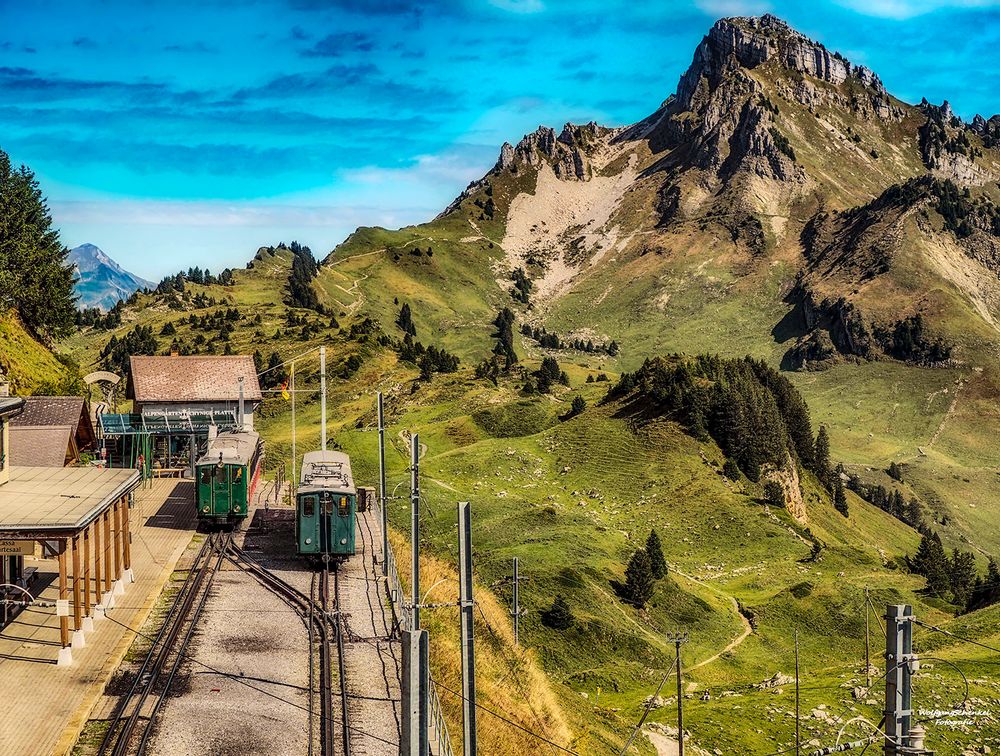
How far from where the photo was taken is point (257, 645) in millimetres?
30766

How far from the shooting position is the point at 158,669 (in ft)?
91.0

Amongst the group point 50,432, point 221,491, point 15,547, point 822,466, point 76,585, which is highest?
point 50,432

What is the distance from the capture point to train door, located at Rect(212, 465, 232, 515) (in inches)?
1825

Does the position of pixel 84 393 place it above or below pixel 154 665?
above

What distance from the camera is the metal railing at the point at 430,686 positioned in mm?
23500

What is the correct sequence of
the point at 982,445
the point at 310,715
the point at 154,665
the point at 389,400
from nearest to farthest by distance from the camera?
the point at 310,715, the point at 154,665, the point at 389,400, the point at 982,445

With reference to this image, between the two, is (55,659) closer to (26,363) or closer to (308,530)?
(308,530)

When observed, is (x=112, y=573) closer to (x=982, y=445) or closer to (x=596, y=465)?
(x=596, y=465)

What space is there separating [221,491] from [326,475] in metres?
7.84

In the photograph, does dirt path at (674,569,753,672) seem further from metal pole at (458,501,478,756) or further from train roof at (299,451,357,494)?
metal pole at (458,501,478,756)

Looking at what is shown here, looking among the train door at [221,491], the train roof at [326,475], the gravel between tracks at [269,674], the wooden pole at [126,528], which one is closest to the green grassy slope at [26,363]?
the train door at [221,491]

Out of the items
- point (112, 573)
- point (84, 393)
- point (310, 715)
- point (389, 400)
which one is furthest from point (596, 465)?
point (310, 715)

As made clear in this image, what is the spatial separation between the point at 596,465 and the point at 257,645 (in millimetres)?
59102

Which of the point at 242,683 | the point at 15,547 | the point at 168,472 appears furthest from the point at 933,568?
the point at 15,547
